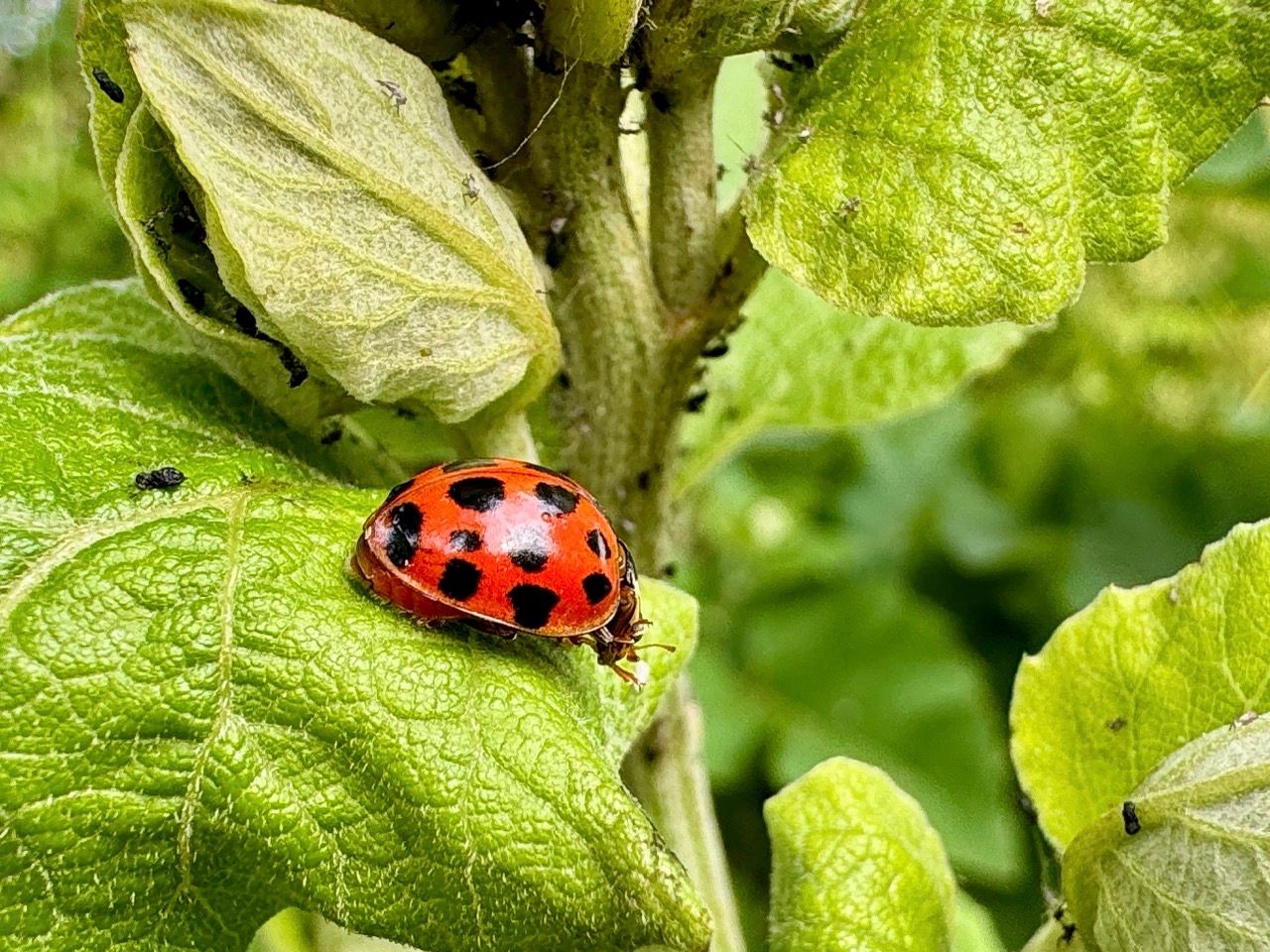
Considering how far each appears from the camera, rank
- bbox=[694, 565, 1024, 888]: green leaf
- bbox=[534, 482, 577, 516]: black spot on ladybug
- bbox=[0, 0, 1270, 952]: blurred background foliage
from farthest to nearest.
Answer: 1. bbox=[0, 0, 1270, 952]: blurred background foliage
2. bbox=[694, 565, 1024, 888]: green leaf
3. bbox=[534, 482, 577, 516]: black spot on ladybug

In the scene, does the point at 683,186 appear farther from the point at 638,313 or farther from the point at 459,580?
the point at 459,580

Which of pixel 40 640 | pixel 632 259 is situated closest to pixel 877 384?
pixel 632 259

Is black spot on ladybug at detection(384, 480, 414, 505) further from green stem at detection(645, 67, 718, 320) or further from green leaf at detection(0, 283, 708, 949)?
green stem at detection(645, 67, 718, 320)

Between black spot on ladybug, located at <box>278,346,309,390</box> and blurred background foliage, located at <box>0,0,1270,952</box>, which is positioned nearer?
black spot on ladybug, located at <box>278,346,309,390</box>

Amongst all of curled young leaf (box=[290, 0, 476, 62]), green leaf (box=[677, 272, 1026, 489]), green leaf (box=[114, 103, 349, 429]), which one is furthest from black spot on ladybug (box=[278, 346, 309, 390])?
green leaf (box=[677, 272, 1026, 489])

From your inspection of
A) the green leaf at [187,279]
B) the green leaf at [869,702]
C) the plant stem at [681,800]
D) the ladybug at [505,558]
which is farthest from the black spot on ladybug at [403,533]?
the green leaf at [869,702]

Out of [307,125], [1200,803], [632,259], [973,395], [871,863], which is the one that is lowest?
[973,395]

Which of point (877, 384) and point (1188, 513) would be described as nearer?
point (877, 384)

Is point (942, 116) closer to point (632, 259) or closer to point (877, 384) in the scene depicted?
point (632, 259)
